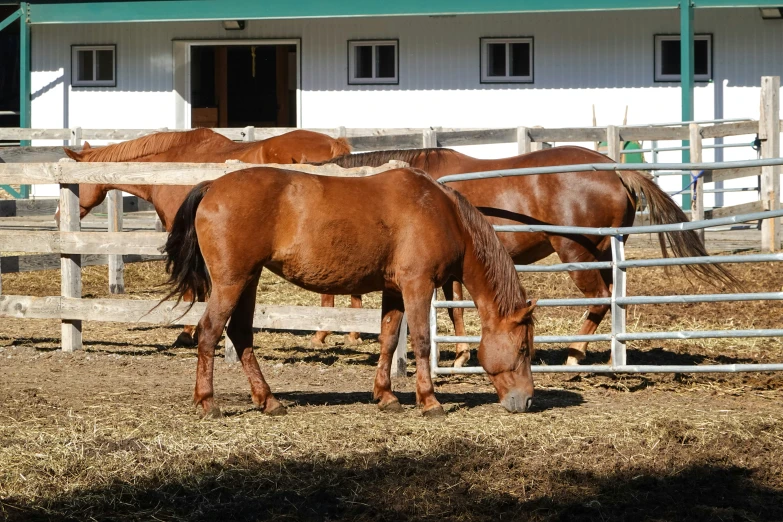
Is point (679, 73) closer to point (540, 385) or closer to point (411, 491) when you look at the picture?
point (540, 385)

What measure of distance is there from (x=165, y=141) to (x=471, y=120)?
978 centimetres

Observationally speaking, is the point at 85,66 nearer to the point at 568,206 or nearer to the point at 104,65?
the point at 104,65

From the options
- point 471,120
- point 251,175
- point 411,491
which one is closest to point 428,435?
point 411,491

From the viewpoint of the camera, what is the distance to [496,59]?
1877 centimetres

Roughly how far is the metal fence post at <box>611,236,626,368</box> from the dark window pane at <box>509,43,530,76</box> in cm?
1203

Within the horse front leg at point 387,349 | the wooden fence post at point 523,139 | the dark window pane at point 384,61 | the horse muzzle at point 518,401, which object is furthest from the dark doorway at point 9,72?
the horse muzzle at point 518,401

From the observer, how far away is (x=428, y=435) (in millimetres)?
5449

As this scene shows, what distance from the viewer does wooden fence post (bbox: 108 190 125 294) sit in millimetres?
11261

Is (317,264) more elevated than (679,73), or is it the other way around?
(679,73)

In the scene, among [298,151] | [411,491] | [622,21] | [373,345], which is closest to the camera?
[411,491]

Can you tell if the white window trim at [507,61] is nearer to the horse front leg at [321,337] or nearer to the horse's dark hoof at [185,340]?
the horse front leg at [321,337]

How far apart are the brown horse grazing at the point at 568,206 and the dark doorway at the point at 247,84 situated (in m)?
13.7

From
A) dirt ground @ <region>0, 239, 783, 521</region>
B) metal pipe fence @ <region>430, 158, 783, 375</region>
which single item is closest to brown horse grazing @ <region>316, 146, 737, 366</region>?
→ dirt ground @ <region>0, 239, 783, 521</region>

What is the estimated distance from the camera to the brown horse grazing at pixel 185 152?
30.1 feet
